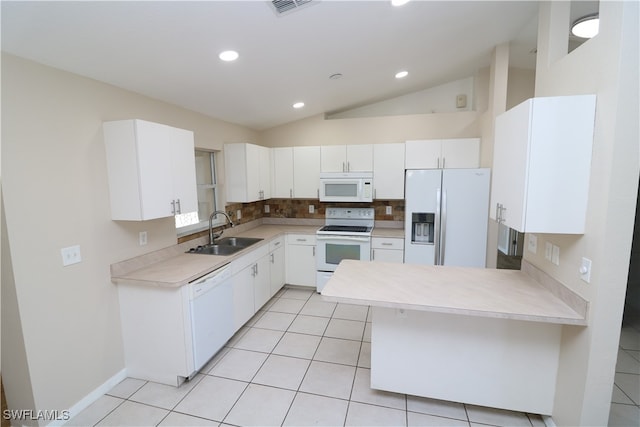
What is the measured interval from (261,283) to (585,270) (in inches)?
115

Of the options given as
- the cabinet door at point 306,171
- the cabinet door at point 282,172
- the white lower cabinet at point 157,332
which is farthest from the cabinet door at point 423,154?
the white lower cabinet at point 157,332

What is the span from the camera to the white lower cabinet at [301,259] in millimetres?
4047

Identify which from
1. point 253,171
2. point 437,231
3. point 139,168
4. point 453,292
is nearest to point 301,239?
point 253,171

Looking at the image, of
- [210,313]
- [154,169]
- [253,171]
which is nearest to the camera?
[154,169]

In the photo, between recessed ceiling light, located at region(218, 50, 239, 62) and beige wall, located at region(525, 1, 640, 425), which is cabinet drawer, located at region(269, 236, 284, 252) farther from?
beige wall, located at region(525, 1, 640, 425)

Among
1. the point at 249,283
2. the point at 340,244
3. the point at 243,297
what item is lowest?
the point at 243,297

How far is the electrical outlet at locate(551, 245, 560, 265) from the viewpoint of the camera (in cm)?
176

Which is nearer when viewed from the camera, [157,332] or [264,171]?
[157,332]

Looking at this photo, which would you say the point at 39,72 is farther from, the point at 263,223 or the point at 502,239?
the point at 502,239

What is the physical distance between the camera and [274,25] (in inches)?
73.6

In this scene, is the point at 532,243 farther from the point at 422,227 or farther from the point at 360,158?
the point at 360,158

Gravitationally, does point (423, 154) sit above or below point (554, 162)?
above

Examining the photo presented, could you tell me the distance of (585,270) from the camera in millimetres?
1512

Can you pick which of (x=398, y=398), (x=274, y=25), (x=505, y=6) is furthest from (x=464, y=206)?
(x=274, y=25)
